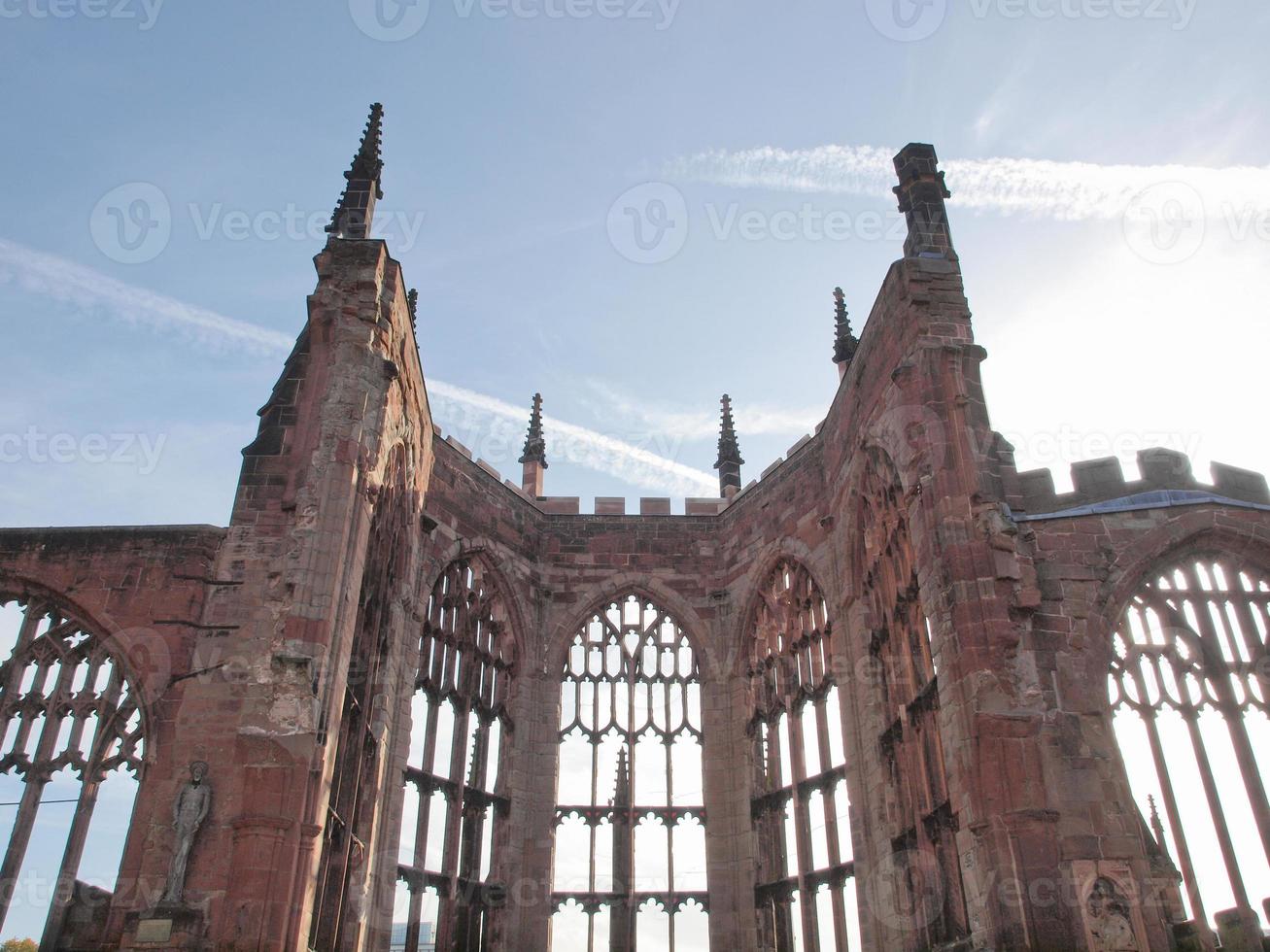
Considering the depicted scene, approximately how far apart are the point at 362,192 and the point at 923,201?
7.37 meters

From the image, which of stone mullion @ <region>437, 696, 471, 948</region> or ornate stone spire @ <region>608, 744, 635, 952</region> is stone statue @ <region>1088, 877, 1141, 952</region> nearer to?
ornate stone spire @ <region>608, 744, 635, 952</region>

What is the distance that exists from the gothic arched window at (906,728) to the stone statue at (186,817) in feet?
25.2

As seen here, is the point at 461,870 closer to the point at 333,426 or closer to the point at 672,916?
the point at 672,916

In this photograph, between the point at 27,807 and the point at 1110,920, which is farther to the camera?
the point at 27,807

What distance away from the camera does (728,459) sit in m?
21.8

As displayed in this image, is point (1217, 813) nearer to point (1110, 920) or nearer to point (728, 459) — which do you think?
point (1110, 920)

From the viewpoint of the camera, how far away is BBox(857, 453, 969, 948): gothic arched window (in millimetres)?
13086

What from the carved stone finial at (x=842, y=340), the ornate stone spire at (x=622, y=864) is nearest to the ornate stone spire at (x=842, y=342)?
the carved stone finial at (x=842, y=340)

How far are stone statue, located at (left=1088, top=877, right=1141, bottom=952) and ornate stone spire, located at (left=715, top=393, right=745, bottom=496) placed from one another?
36.4ft

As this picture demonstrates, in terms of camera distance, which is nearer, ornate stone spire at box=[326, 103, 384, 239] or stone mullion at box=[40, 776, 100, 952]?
stone mullion at box=[40, 776, 100, 952]

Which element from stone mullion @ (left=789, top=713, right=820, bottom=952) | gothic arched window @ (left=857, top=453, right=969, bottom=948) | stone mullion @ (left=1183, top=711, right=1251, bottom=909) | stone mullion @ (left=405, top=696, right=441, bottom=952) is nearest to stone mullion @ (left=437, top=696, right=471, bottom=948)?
stone mullion @ (left=405, top=696, right=441, bottom=952)

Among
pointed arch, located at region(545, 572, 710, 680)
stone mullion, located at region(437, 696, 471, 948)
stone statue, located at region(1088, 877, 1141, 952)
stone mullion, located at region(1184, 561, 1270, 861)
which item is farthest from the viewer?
pointed arch, located at region(545, 572, 710, 680)

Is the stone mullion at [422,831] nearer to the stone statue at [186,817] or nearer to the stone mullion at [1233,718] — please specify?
the stone statue at [186,817]

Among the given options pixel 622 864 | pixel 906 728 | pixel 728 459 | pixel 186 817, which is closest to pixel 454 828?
pixel 622 864
